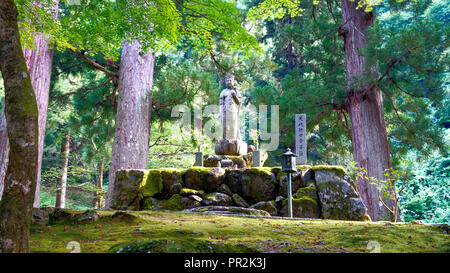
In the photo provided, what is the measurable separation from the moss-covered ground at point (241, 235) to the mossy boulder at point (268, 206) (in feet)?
4.33

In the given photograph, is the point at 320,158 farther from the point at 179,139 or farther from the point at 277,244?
the point at 277,244

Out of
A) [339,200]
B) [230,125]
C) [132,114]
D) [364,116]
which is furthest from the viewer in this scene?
[364,116]

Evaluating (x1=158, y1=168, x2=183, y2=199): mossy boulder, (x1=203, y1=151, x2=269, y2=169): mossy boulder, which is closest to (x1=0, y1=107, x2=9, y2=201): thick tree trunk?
(x1=158, y1=168, x2=183, y2=199): mossy boulder

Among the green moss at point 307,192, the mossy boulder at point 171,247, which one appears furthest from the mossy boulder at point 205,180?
the mossy boulder at point 171,247

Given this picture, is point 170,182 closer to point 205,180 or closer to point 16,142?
point 205,180

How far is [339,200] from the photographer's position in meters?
5.53

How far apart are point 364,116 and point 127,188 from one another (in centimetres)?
592

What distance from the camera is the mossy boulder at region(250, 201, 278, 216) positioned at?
5617mm

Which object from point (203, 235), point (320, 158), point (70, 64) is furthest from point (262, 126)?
point (203, 235)

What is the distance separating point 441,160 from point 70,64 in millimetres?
14106

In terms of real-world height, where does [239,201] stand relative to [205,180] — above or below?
below

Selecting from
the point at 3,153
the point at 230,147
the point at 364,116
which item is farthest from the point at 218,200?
the point at 364,116

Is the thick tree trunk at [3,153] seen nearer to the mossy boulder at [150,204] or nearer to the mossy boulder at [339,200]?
the mossy boulder at [150,204]

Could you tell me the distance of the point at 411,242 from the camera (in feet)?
10.4
